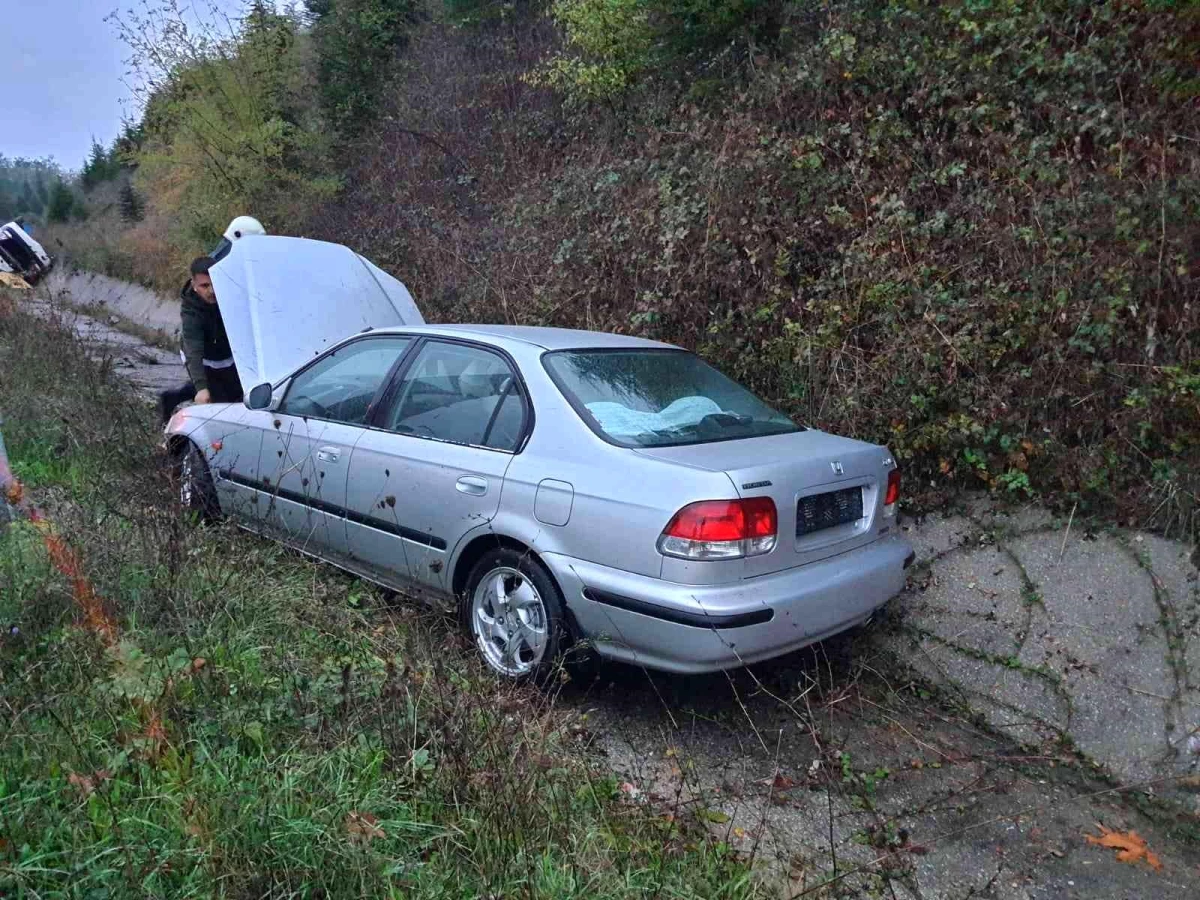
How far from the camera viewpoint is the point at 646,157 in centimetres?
900

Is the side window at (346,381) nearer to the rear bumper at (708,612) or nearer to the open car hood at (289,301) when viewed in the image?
the open car hood at (289,301)

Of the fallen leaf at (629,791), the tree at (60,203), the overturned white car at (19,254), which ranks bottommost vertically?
the fallen leaf at (629,791)

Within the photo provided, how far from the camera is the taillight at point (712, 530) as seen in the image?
340 cm

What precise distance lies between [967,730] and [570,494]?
212cm

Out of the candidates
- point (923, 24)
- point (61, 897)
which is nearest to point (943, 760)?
point (61, 897)

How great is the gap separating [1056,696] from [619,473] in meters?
2.37

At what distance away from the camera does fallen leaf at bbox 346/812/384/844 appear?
2412 millimetres

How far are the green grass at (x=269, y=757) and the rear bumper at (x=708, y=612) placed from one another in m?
0.41

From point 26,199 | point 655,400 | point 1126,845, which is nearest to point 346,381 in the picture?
point 655,400

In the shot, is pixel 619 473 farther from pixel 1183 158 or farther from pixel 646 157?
pixel 646 157

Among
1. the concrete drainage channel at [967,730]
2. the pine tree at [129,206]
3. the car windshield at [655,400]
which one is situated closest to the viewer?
the concrete drainage channel at [967,730]

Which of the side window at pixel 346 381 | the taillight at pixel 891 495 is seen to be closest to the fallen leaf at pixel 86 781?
the side window at pixel 346 381

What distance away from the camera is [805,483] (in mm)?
3688

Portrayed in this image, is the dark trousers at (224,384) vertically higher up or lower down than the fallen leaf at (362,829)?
higher up
